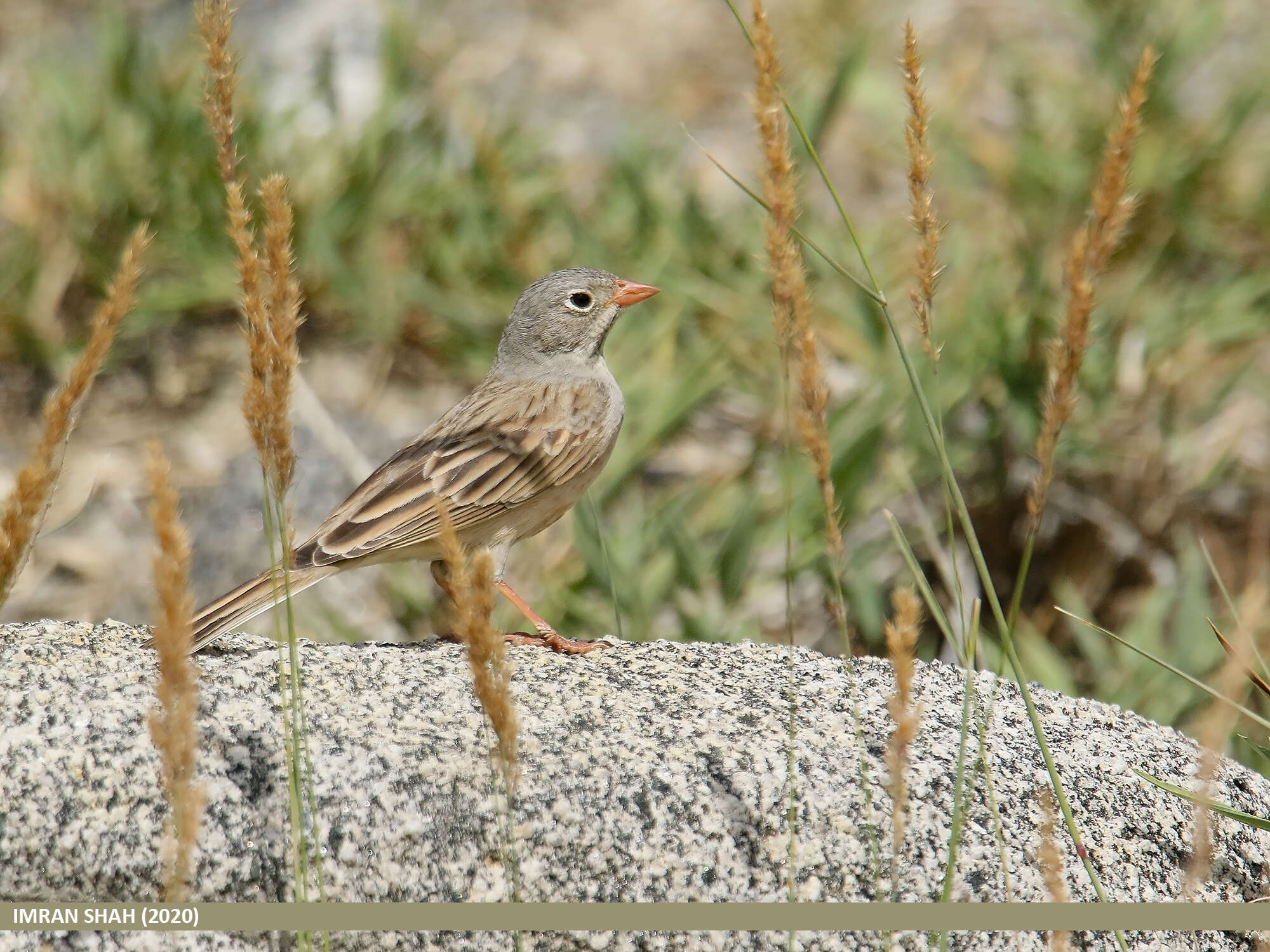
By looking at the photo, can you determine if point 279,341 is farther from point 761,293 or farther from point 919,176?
point 761,293

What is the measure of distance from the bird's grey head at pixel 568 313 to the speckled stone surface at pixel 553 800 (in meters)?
2.10

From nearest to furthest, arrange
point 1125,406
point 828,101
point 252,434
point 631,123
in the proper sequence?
point 252,434 → point 1125,406 → point 828,101 → point 631,123

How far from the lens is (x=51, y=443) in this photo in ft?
7.13

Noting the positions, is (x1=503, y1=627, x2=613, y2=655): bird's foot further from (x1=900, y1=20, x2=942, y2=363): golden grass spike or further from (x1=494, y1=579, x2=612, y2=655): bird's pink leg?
(x1=900, y1=20, x2=942, y2=363): golden grass spike

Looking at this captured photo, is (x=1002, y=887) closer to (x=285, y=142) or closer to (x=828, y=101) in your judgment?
(x=828, y=101)

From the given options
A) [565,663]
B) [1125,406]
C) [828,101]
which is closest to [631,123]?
[828,101]

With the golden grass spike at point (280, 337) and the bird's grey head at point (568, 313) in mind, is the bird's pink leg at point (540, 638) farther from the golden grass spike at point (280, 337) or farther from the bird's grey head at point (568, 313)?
the golden grass spike at point (280, 337)

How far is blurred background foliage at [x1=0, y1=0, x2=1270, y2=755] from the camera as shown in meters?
5.50

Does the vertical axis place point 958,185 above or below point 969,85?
below

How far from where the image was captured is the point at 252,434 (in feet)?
7.84

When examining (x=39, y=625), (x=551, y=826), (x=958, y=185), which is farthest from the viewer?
(x=958, y=185)

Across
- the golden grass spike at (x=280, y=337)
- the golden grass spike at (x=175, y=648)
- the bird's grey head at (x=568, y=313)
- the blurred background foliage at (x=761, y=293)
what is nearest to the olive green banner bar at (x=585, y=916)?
the golden grass spike at (x=175, y=648)

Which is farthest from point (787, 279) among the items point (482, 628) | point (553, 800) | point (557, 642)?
point (557, 642)

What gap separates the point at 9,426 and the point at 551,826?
15.3ft
